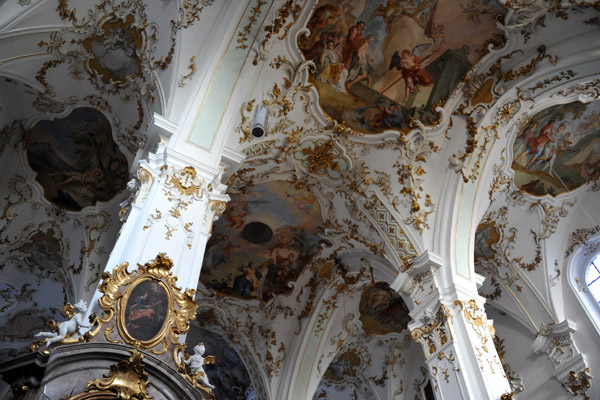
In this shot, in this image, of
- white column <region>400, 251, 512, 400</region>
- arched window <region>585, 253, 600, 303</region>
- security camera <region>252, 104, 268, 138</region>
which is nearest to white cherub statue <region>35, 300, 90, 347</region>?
security camera <region>252, 104, 268, 138</region>

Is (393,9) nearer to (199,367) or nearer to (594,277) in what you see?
(199,367)

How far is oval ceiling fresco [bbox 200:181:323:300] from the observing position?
11266 millimetres

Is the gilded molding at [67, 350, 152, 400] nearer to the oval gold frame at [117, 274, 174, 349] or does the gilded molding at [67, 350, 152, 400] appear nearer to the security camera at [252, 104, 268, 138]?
the oval gold frame at [117, 274, 174, 349]

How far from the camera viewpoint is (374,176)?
10.0m

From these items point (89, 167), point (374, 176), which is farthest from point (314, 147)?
point (89, 167)

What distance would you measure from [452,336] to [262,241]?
556 cm

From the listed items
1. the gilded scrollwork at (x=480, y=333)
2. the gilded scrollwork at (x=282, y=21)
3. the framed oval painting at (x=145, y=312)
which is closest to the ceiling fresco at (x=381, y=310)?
the gilded scrollwork at (x=480, y=333)

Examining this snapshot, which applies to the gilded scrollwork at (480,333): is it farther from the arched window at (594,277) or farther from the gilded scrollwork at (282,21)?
the gilded scrollwork at (282,21)

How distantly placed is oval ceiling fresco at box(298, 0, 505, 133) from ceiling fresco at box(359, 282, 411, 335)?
4.88 meters

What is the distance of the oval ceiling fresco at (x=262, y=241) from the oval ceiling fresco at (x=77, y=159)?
2524 millimetres

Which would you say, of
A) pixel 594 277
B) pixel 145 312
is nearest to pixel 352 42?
pixel 145 312

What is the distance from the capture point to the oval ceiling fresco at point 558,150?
1012cm

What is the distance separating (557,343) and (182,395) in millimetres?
9550

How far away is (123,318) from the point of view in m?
4.86
